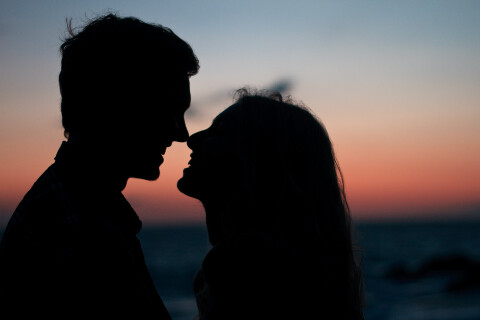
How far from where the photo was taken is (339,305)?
6.54ft

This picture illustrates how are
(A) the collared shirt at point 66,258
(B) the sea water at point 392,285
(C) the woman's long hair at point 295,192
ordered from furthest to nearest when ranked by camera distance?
(B) the sea water at point 392,285
(C) the woman's long hair at point 295,192
(A) the collared shirt at point 66,258

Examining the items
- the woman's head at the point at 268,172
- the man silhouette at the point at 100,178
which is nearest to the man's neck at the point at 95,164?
the man silhouette at the point at 100,178

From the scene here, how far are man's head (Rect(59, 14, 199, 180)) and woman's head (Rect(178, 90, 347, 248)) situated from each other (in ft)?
0.76

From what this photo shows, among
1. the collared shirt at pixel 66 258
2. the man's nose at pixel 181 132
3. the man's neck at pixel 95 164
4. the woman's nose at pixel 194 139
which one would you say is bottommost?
the collared shirt at pixel 66 258

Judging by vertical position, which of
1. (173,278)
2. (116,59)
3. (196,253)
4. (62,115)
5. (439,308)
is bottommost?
(439,308)

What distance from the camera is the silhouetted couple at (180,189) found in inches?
57.8

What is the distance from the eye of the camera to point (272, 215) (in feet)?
6.53

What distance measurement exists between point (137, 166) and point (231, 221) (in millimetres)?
501

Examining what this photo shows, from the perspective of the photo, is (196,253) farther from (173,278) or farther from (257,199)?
(257,199)

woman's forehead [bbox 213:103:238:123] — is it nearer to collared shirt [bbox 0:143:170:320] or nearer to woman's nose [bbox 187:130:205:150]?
woman's nose [bbox 187:130:205:150]

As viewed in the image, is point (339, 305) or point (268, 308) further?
point (339, 305)

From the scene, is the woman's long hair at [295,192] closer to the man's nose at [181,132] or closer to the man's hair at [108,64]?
the man's nose at [181,132]

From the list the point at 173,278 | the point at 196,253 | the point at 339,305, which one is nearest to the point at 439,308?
the point at 339,305

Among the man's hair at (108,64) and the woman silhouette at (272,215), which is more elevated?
the man's hair at (108,64)
